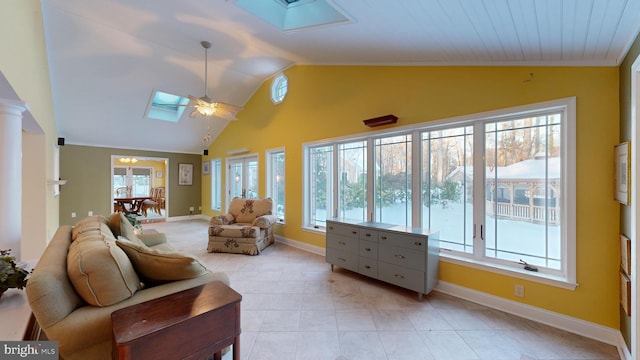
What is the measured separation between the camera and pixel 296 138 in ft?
15.8

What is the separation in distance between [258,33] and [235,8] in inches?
23.7

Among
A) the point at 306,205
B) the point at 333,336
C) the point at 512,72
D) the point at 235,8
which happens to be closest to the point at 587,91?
the point at 512,72

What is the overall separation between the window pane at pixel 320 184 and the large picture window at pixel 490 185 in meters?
0.82

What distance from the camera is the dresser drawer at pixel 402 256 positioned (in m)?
2.70

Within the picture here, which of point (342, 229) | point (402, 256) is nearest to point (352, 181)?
point (342, 229)

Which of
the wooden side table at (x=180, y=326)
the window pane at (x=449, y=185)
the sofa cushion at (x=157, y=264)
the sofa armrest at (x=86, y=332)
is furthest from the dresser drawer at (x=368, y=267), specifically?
the sofa armrest at (x=86, y=332)

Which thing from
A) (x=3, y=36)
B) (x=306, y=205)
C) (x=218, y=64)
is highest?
(x=218, y=64)

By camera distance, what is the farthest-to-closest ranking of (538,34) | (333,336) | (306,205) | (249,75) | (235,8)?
(249,75)
(306,205)
(235,8)
(333,336)
(538,34)

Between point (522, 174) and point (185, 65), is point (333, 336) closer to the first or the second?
point (522, 174)

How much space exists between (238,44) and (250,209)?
297 centimetres

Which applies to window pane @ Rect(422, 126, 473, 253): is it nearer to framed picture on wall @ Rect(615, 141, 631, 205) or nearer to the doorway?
framed picture on wall @ Rect(615, 141, 631, 205)

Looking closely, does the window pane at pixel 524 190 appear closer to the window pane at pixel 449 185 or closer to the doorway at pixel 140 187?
the window pane at pixel 449 185

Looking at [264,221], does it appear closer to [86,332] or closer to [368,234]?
[368,234]

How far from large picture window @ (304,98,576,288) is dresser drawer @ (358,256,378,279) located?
716 mm
